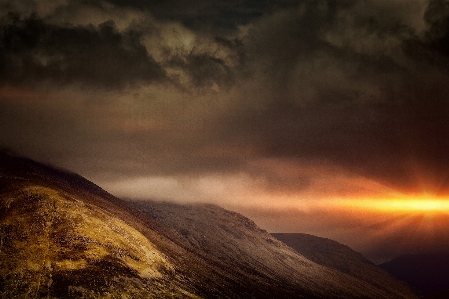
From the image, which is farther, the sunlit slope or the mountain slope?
the sunlit slope

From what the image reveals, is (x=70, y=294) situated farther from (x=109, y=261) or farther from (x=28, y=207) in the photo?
(x=28, y=207)

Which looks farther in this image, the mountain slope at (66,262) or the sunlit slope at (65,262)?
the sunlit slope at (65,262)

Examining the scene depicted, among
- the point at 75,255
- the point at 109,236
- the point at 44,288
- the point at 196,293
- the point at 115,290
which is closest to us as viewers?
the point at 44,288

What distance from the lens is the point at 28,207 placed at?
197625 mm

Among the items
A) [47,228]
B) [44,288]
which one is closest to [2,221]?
[47,228]

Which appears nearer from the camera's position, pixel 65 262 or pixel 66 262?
pixel 65 262

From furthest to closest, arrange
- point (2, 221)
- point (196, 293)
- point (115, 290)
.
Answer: point (196, 293) → point (2, 221) → point (115, 290)

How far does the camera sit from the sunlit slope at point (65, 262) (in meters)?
130

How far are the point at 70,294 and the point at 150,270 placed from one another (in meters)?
62.0

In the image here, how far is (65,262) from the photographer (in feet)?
497

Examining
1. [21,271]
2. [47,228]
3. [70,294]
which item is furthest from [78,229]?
[70,294]

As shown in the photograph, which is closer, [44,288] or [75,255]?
[44,288]

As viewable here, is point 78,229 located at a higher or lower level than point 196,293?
higher

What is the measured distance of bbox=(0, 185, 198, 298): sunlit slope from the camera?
12950 cm
